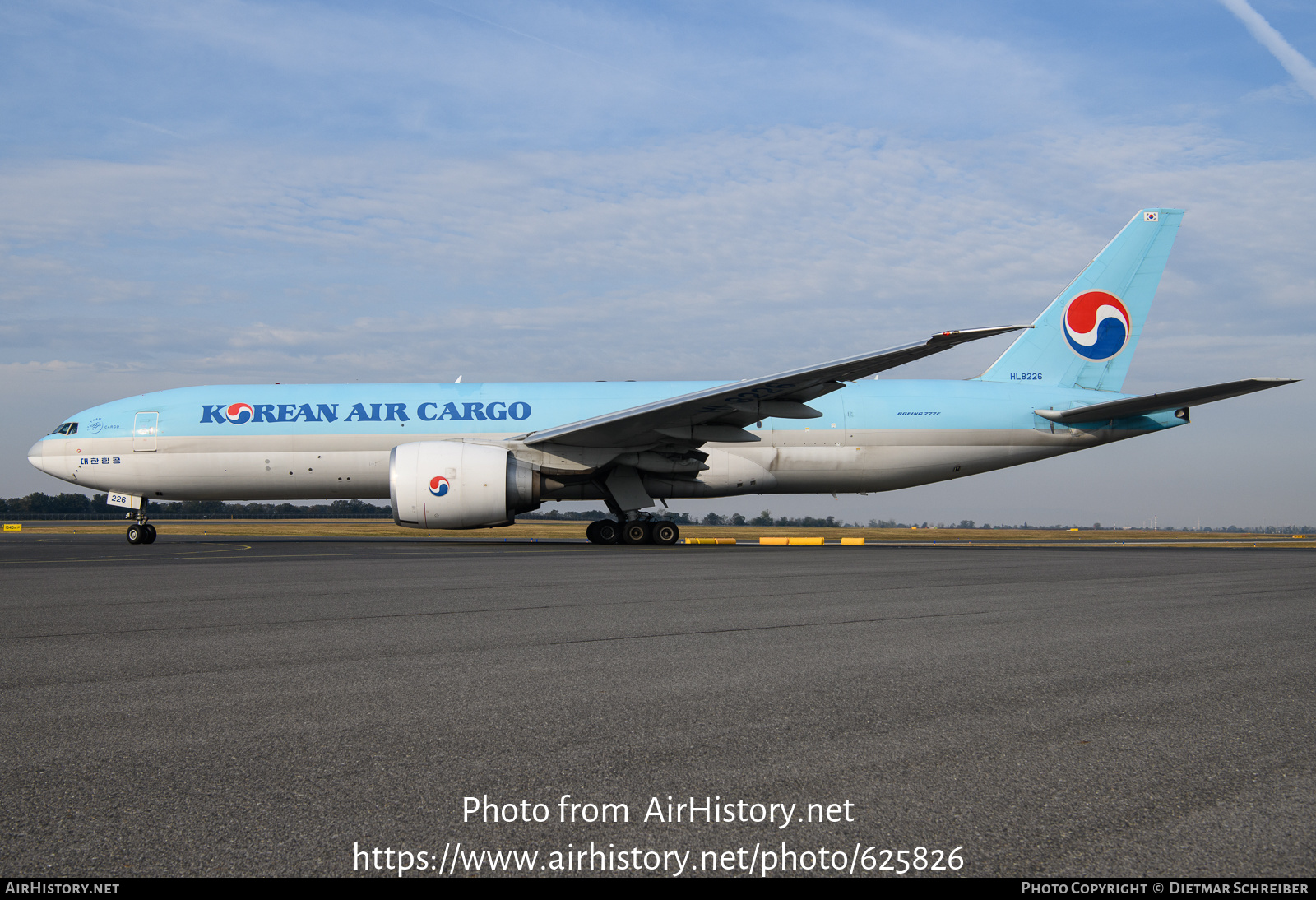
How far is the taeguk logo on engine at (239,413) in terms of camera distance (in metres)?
20.0

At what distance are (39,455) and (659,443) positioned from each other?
15.5m

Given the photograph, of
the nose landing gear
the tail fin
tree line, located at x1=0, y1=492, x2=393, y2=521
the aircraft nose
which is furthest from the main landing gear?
tree line, located at x1=0, y1=492, x2=393, y2=521

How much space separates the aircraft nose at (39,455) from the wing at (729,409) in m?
12.7

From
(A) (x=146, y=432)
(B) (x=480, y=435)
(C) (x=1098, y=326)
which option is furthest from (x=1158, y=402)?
(A) (x=146, y=432)

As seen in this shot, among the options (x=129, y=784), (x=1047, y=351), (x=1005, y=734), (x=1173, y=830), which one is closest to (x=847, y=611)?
(x=1005, y=734)

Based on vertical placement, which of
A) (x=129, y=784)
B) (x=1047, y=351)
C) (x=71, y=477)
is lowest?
(x=129, y=784)

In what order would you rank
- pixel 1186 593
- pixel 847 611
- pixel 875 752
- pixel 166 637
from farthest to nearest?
1. pixel 1186 593
2. pixel 847 611
3. pixel 166 637
4. pixel 875 752

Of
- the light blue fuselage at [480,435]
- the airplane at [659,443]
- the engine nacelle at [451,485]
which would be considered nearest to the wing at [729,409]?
the airplane at [659,443]

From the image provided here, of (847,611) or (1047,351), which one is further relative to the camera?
(1047,351)

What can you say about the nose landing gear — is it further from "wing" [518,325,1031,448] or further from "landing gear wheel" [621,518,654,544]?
"landing gear wheel" [621,518,654,544]

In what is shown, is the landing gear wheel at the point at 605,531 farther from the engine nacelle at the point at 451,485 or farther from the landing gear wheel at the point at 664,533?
the engine nacelle at the point at 451,485

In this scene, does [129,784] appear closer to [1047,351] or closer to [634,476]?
[634,476]

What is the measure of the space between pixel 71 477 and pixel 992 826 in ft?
78.1

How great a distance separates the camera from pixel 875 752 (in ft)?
10.1
